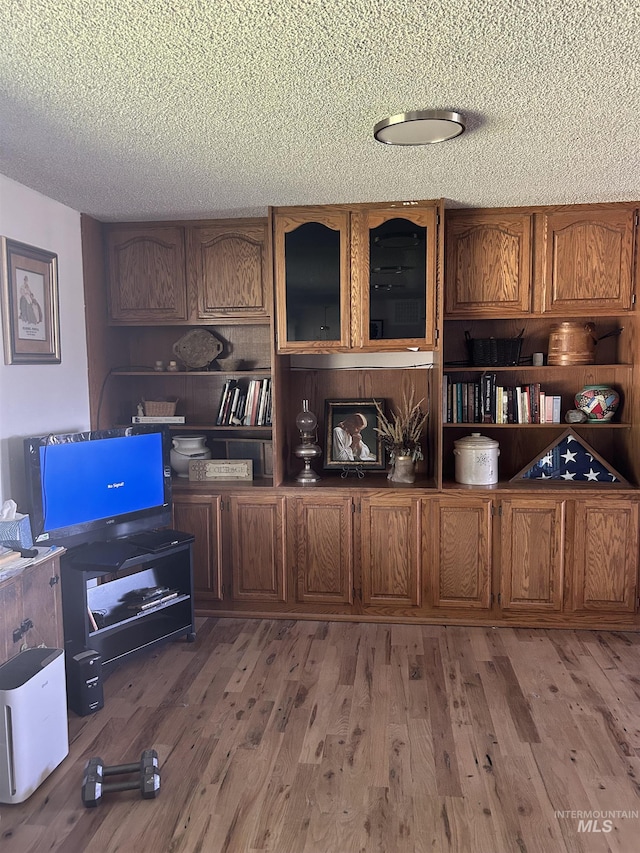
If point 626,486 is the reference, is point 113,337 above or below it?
above

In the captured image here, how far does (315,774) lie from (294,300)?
2378 millimetres

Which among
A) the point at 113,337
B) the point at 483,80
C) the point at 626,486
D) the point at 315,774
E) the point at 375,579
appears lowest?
the point at 315,774

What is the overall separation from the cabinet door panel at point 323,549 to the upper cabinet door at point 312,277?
91 cm

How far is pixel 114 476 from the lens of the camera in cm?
321

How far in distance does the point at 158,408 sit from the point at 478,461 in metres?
2.01

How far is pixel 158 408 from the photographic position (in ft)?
12.8

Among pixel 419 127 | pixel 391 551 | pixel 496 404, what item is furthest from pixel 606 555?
pixel 419 127

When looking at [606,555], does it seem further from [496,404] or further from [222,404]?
[222,404]

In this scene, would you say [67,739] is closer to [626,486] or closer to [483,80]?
[483,80]

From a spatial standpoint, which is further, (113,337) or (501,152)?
(113,337)

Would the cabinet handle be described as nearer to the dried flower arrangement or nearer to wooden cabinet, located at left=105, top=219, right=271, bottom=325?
wooden cabinet, located at left=105, top=219, right=271, bottom=325

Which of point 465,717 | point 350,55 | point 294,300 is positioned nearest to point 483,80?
point 350,55

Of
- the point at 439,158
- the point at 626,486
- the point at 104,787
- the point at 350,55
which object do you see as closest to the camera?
the point at 350,55

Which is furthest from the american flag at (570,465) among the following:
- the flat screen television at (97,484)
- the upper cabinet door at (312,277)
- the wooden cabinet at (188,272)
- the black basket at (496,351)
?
the flat screen television at (97,484)
